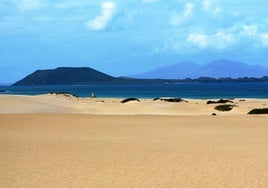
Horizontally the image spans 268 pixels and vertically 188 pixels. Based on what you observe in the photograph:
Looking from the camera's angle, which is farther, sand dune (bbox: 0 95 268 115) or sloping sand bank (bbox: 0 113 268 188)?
sand dune (bbox: 0 95 268 115)

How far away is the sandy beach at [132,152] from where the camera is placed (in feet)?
39.6

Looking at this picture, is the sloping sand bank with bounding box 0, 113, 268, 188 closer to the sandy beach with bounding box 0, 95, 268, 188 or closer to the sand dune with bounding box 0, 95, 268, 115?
the sandy beach with bounding box 0, 95, 268, 188

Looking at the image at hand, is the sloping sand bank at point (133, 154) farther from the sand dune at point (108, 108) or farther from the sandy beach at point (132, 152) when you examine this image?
the sand dune at point (108, 108)

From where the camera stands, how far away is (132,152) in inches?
655

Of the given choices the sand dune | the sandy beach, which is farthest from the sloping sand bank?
the sand dune

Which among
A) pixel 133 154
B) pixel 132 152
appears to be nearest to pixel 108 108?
pixel 132 152

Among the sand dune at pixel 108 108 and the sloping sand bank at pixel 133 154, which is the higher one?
the sand dune at pixel 108 108

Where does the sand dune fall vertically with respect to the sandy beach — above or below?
above

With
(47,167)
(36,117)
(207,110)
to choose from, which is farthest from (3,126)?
(207,110)

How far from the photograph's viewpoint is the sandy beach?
12070 millimetres

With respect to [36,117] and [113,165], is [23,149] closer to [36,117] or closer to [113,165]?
[113,165]

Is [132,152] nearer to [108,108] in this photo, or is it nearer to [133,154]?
[133,154]

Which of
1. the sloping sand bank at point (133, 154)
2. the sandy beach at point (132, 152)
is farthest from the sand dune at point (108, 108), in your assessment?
the sloping sand bank at point (133, 154)

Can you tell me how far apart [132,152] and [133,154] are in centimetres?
45
